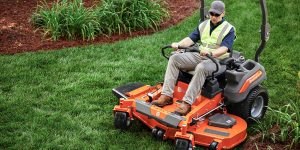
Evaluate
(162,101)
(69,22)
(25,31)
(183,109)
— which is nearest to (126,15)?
(69,22)

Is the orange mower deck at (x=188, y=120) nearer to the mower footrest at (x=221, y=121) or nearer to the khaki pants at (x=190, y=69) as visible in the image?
the mower footrest at (x=221, y=121)

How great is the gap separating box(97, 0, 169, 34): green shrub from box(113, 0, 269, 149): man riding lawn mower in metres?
2.74

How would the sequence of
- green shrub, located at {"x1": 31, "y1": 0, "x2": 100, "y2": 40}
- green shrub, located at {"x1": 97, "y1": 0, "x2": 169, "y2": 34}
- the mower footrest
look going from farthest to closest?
green shrub, located at {"x1": 97, "y1": 0, "x2": 169, "y2": 34} → green shrub, located at {"x1": 31, "y1": 0, "x2": 100, "y2": 40} → the mower footrest

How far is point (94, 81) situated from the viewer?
23.2 feet

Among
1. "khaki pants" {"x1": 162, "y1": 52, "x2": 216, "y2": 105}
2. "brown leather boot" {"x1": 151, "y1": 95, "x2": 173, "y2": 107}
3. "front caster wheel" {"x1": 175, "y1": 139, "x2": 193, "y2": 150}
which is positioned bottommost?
"front caster wheel" {"x1": 175, "y1": 139, "x2": 193, "y2": 150}

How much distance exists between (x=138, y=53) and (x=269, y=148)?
3.35 meters

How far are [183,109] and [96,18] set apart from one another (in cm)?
354

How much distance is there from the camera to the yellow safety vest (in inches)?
228

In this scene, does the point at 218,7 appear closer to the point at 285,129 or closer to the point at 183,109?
the point at 183,109

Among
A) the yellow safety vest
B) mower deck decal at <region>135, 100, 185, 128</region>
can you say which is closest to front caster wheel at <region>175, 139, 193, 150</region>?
mower deck decal at <region>135, 100, 185, 128</region>

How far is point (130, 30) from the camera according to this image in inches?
345

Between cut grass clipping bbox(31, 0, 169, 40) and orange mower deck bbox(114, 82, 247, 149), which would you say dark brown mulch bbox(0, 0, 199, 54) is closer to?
cut grass clipping bbox(31, 0, 169, 40)

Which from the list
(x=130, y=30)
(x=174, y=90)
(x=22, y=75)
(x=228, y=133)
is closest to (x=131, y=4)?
(x=130, y=30)

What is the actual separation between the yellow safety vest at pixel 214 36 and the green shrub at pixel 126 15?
9.36 ft
